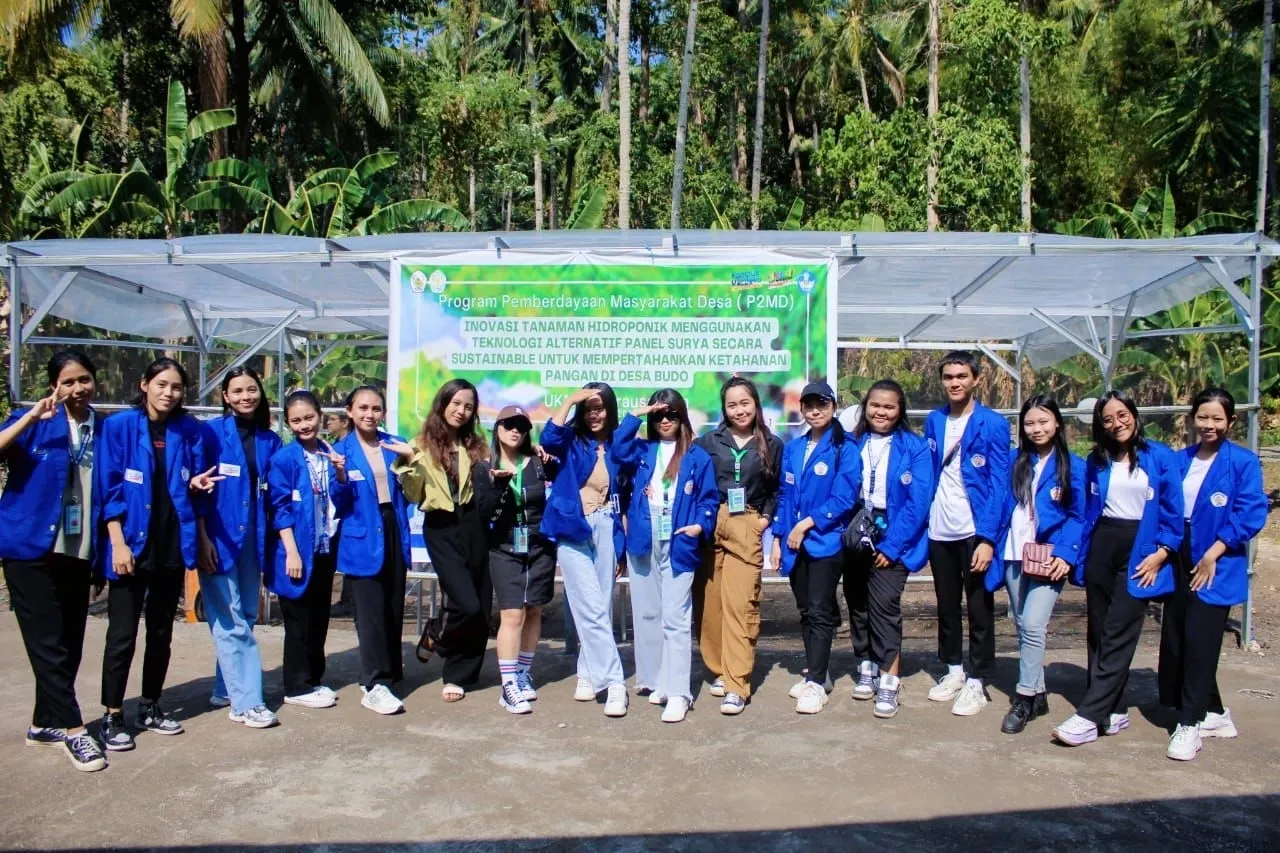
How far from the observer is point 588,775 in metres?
5.00

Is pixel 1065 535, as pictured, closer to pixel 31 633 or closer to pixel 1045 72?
pixel 31 633

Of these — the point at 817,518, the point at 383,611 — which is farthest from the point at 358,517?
the point at 817,518

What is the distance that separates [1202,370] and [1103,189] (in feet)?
37.3

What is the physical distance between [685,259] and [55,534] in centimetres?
392

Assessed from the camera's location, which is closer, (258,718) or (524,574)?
(258,718)

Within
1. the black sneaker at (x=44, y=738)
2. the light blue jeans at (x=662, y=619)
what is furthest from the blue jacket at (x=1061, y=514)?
the black sneaker at (x=44, y=738)

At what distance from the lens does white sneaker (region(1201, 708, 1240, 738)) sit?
5.51 metres

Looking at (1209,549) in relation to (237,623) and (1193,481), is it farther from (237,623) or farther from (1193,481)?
(237,623)

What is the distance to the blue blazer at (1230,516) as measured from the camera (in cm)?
520

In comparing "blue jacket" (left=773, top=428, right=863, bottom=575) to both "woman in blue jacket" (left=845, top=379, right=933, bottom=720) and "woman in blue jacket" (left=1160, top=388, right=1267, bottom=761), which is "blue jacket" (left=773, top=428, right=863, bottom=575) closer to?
"woman in blue jacket" (left=845, top=379, right=933, bottom=720)

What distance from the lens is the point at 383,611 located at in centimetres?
599

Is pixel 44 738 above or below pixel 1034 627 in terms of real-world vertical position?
below

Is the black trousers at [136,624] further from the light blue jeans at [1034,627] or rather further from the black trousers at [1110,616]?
the black trousers at [1110,616]

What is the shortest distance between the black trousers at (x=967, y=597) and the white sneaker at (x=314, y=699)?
322 cm
